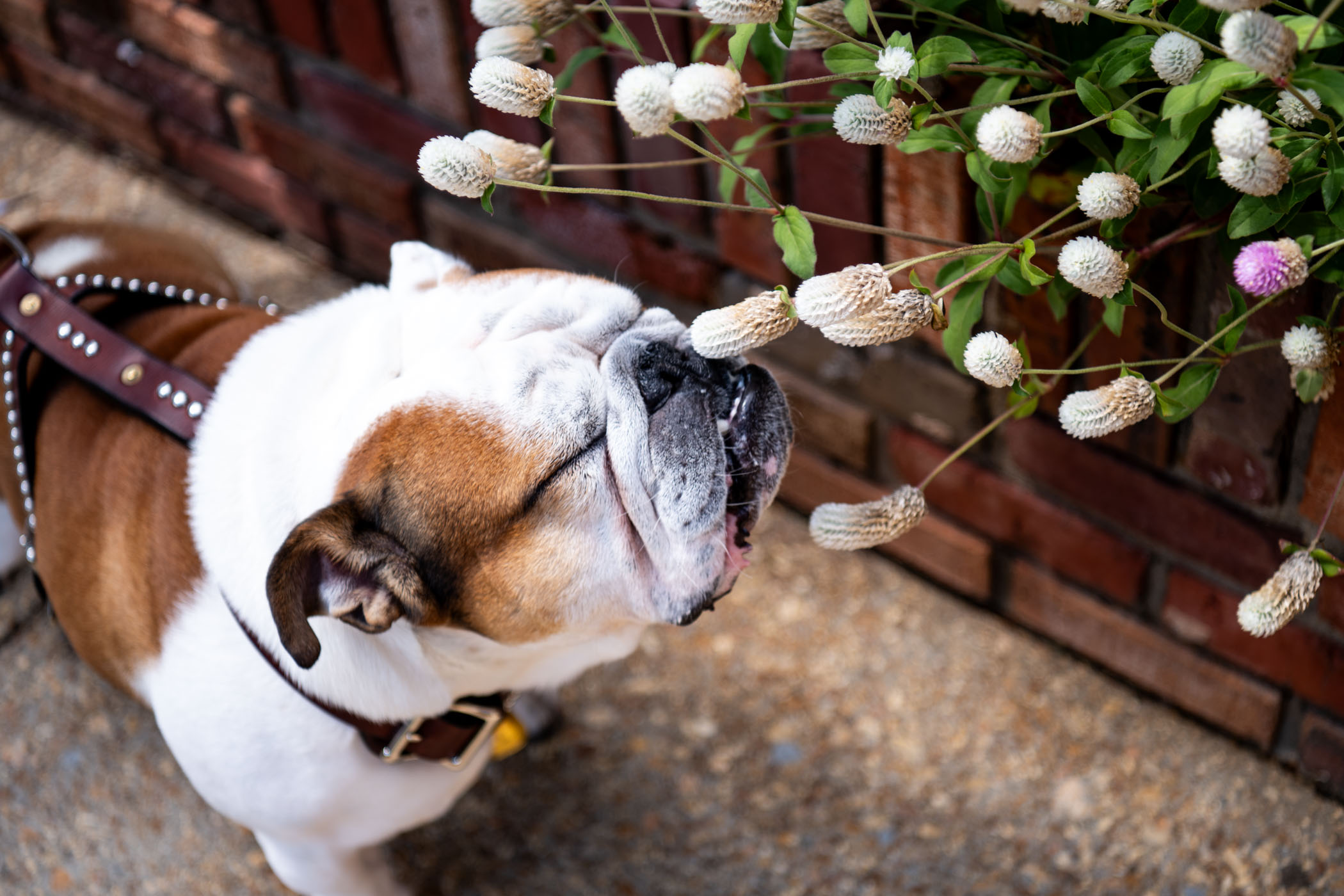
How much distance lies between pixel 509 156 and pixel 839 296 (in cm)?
47

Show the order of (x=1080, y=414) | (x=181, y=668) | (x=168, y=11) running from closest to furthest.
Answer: (x=1080, y=414), (x=181, y=668), (x=168, y=11)

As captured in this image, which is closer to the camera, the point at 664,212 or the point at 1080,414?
the point at 1080,414

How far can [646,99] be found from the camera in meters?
1.34

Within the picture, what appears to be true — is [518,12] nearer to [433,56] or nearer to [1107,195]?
[1107,195]

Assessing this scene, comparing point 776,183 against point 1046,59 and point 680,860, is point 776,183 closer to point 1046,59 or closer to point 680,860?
point 1046,59

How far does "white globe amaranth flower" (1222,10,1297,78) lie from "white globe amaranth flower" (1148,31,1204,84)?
5.3 inches

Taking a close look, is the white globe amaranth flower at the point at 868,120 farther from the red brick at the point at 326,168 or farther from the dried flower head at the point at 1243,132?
the red brick at the point at 326,168

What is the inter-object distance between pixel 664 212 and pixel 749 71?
0.55 meters

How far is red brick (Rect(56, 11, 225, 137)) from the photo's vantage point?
131 inches

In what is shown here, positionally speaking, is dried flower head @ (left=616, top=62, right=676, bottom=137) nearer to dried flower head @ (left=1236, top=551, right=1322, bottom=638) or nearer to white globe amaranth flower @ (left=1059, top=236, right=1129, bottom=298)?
white globe amaranth flower @ (left=1059, top=236, right=1129, bottom=298)

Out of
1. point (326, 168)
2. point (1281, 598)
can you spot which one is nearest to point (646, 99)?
point (1281, 598)

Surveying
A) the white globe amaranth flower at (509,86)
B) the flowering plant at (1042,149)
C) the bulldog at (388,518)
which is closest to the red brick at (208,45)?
the bulldog at (388,518)

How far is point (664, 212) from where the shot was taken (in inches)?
99.6

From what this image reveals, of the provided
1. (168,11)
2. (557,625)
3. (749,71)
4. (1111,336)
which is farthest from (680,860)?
(168,11)
